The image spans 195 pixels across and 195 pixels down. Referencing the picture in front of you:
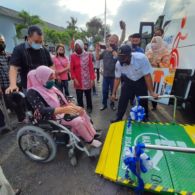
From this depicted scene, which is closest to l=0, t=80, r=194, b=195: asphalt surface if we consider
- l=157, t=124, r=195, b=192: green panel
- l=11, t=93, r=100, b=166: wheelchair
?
l=11, t=93, r=100, b=166: wheelchair

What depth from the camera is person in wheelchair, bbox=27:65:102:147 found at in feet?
6.82

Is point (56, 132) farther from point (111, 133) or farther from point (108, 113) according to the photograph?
point (108, 113)

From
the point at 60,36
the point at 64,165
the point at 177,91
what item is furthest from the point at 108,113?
the point at 60,36

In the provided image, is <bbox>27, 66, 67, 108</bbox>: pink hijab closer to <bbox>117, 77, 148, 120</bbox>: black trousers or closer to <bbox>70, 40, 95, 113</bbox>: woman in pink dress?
<bbox>117, 77, 148, 120</bbox>: black trousers

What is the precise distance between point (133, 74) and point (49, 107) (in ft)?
4.91

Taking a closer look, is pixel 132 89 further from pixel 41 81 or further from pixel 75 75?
pixel 41 81

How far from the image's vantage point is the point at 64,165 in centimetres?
230

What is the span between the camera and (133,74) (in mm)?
2812

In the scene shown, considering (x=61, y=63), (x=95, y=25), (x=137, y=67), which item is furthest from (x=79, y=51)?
(x=95, y=25)

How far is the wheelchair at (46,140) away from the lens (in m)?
2.10

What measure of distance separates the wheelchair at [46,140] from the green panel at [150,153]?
1.63 feet

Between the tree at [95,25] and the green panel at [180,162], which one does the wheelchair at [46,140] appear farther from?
the tree at [95,25]

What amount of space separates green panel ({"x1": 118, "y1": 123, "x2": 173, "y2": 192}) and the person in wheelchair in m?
0.52

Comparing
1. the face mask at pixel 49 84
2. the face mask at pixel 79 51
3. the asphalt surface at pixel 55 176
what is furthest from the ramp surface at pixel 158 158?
the face mask at pixel 79 51
